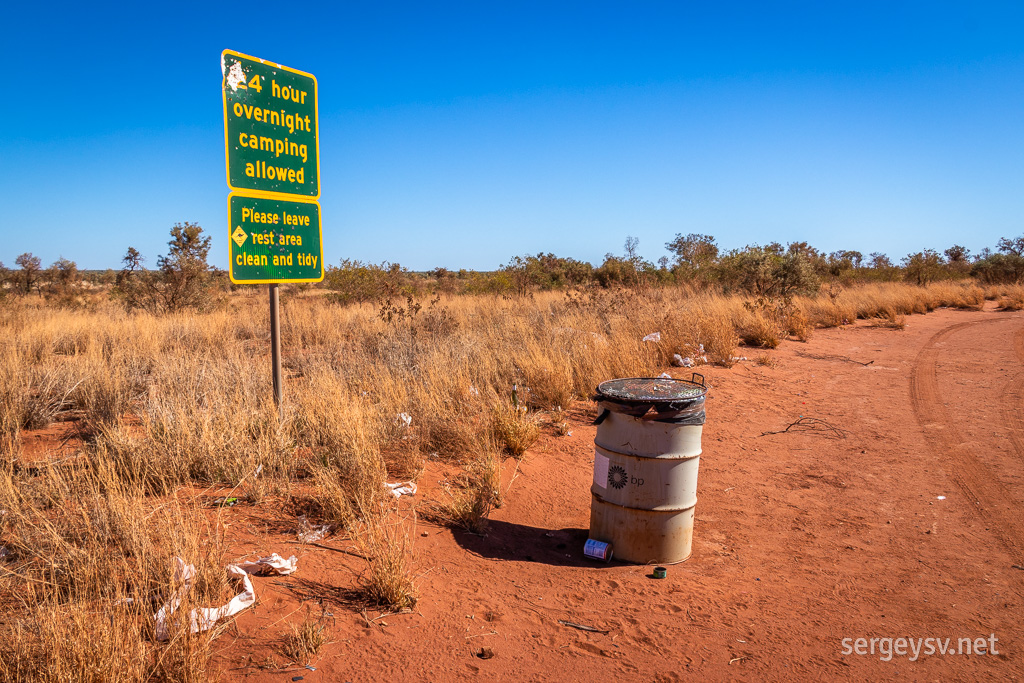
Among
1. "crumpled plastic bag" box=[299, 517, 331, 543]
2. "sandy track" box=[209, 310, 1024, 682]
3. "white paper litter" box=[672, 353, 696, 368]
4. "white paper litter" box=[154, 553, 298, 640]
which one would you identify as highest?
"white paper litter" box=[672, 353, 696, 368]

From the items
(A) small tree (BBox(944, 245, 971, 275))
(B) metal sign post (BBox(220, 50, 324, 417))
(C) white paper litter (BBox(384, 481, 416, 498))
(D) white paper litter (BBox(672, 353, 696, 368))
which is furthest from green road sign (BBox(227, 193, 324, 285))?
(A) small tree (BBox(944, 245, 971, 275))

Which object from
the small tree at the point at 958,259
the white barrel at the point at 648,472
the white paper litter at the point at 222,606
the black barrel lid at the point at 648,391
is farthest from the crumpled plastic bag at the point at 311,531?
the small tree at the point at 958,259

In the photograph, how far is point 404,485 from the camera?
4.62 metres

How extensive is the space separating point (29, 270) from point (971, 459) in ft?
107

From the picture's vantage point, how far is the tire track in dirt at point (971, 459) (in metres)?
4.40

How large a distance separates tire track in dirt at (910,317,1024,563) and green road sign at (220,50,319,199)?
628cm

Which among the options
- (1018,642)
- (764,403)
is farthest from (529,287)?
(1018,642)

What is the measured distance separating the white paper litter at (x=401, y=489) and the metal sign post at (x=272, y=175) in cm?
143

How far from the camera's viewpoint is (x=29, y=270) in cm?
2528

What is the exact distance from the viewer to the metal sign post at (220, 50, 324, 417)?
4.80 m

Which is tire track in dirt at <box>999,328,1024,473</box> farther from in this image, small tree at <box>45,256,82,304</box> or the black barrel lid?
small tree at <box>45,256,82,304</box>

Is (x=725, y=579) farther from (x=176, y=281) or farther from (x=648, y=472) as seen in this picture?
(x=176, y=281)

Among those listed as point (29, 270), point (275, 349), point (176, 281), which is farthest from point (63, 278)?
point (275, 349)

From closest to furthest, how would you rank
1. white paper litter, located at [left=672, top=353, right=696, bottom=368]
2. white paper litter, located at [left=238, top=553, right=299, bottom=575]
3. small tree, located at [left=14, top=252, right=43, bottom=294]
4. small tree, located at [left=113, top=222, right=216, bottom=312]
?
1. white paper litter, located at [left=238, top=553, right=299, bottom=575]
2. white paper litter, located at [left=672, top=353, right=696, bottom=368]
3. small tree, located at [left=113, top=222, right=216, bottom=312]
4. small tree, located at [left=14, top=252, right=43, bottom=294]
